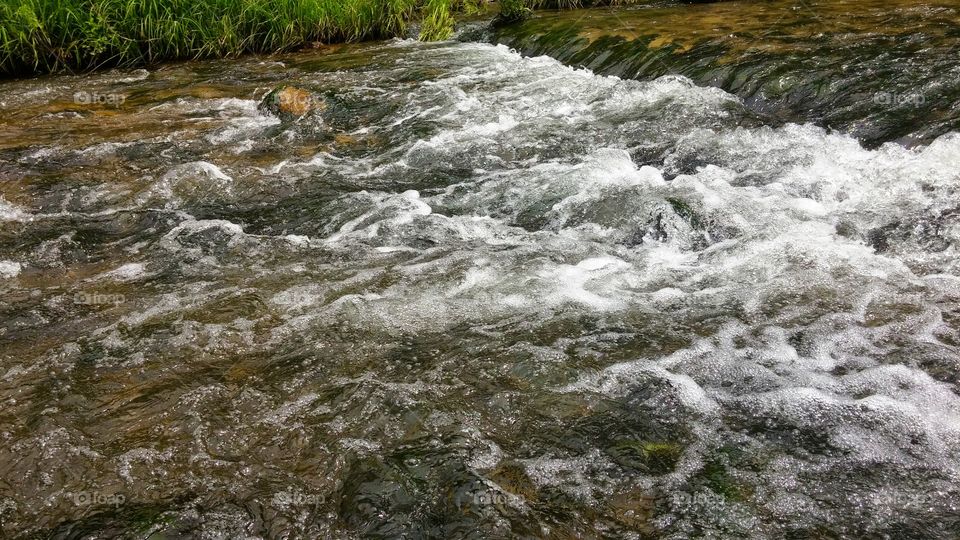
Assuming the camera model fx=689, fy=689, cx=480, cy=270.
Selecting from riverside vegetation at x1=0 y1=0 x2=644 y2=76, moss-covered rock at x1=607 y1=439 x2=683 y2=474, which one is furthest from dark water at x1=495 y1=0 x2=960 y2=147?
moss-covered rock at x1=607 y1=439 x2=683 y2=474

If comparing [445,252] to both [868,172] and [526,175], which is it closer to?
[526,175]

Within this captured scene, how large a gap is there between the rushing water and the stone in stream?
87 centimetres

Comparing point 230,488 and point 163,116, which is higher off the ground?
point 163,116

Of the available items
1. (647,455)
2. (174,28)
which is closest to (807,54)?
(647,455)

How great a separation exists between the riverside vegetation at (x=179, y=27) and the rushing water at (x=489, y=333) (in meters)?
3.19

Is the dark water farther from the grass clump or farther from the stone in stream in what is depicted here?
the stone in stream

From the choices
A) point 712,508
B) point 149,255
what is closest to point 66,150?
point 149,255

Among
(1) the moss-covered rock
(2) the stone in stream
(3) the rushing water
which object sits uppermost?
(2) the stone in stream

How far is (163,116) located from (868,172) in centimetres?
680

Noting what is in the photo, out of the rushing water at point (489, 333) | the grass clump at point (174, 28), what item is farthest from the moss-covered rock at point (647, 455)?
the grass clump at point (174, 28)

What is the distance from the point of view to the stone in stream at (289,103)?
24.3 ft

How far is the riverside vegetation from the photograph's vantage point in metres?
8.92

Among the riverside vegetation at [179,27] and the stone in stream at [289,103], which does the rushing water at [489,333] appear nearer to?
the stone in stream at [289,103]

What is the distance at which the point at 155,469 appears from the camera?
2.59 meters
